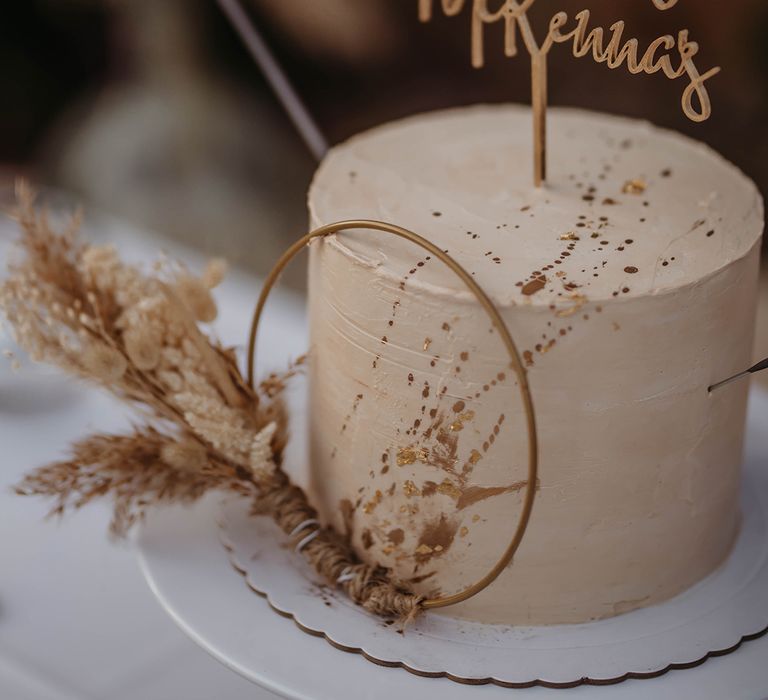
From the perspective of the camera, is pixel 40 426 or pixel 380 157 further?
pixel 40 426

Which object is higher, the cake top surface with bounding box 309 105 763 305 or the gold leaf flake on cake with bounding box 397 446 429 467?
the cake top surface with bounding box 309 105 763 305

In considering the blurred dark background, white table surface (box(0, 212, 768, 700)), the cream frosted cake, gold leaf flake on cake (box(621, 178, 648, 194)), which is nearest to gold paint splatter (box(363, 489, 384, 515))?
the cream frosted cake

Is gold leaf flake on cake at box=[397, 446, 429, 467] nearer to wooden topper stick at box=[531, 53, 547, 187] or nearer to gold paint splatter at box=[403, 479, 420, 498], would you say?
gold paint splatter at box=[403, 479, 420, 498]

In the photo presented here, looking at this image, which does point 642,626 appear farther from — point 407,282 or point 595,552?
point 407,282

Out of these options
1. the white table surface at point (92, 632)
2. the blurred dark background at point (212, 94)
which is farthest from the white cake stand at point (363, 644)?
the blurred dark background at point (212, 94)

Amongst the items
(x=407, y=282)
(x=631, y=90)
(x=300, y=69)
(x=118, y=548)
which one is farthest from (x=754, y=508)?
(x=300, y=69)

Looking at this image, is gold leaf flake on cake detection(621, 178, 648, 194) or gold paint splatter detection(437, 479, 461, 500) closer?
gold paint splatter detection(437, 479, 461, 500)

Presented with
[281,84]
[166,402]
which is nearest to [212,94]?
[281,84]
